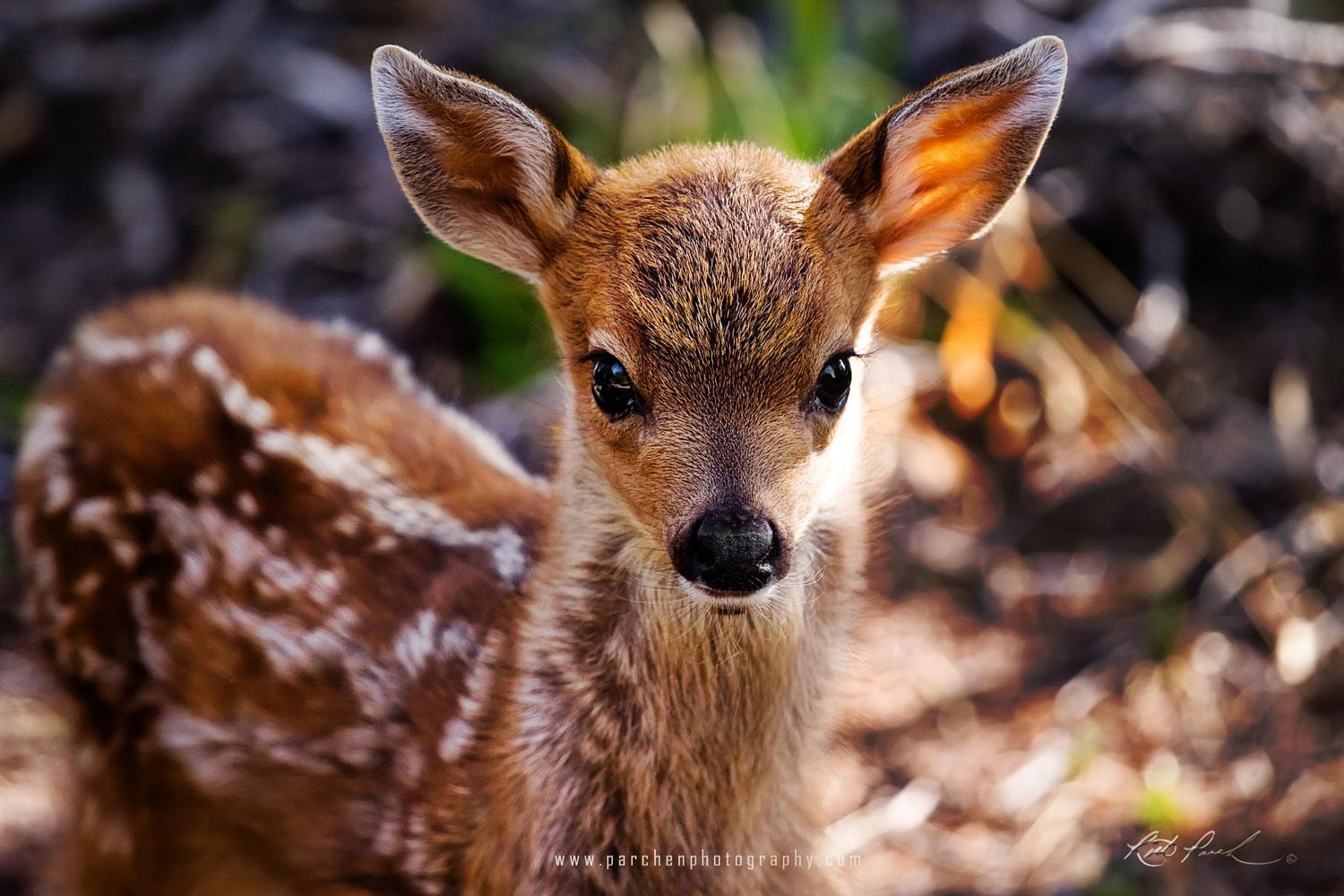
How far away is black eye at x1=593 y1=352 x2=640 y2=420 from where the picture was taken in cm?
251

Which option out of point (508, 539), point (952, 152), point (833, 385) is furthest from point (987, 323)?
point (833, 385)

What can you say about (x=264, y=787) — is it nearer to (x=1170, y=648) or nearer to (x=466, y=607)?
(x=466, y=607)

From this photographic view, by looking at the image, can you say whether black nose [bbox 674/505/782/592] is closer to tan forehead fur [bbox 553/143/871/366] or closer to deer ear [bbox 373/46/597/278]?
tan forehead fur [bbox 553/143/871/366]

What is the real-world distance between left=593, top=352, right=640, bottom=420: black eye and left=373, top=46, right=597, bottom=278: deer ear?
38 centimetres

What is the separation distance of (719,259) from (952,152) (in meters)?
0.64

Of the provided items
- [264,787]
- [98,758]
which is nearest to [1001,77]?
[264,787]

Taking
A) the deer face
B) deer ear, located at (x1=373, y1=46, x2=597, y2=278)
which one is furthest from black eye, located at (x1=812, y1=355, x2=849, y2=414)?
deer ear, located at (x1=373, y1=46, x2=597, y2=278)

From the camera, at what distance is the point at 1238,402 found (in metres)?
4.55

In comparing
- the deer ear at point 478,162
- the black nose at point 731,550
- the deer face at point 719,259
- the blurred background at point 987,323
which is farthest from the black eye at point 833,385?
the deer ear at point 478,162

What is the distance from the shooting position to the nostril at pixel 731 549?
7.51ft

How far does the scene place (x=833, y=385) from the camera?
2555 millimetres

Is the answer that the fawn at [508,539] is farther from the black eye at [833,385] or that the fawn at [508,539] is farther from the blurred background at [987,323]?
the blurred background at [987,323]

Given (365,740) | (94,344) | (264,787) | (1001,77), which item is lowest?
(264,787)

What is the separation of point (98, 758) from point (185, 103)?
3.36 m
